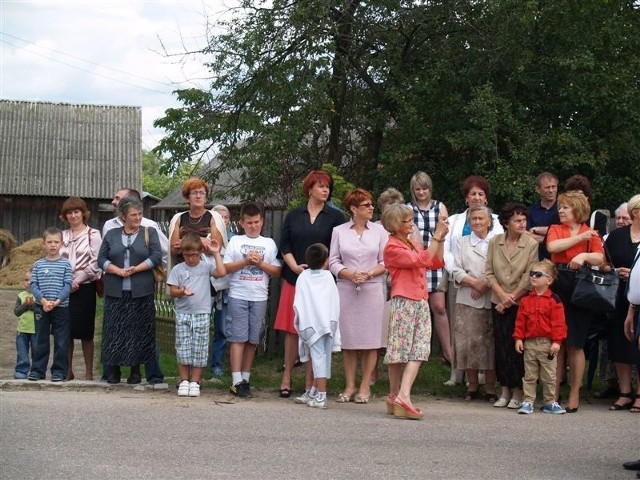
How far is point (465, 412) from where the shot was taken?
941 centimetres

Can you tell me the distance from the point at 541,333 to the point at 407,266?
54.1 inches

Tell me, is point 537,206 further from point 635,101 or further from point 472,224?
point 635,101

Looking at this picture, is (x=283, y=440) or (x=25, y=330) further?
(x=25, y=330)

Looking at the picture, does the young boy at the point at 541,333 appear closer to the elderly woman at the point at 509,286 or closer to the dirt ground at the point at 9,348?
the elderly woman at the point at 509,286

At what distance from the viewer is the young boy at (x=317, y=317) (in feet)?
31.4

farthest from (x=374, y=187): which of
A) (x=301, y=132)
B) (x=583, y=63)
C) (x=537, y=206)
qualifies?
(x=537, y=206)

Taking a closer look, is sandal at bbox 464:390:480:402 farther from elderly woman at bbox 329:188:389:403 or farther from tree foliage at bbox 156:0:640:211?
tree foliage at bbox 156:0:640:211

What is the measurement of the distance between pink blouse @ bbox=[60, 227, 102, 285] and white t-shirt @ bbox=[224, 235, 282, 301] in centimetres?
146

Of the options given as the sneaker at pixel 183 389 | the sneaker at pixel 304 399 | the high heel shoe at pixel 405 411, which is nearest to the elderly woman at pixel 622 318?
the high heel shoe at pixel 405 411

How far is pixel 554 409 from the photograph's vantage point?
947cm

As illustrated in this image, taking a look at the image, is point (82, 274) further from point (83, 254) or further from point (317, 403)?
point (317, 403)

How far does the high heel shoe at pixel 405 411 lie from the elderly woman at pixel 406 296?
0.52 feet

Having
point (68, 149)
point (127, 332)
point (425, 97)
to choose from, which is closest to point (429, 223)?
point (127, 332)

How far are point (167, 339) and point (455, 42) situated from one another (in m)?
7.75
